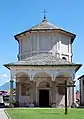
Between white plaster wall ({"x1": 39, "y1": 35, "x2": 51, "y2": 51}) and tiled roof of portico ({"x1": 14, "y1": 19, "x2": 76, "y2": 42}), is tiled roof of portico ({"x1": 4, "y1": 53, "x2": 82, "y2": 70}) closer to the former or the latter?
white plaster wall ({"x1": 39, "y1": 35, "x2": 51, "y2": 51})

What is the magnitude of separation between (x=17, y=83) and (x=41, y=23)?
11.0 metres

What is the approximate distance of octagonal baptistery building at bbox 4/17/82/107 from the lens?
42844 millimetres

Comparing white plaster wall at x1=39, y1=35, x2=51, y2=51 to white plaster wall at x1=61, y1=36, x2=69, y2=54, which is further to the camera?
white plaster wall at x1=61, y1=36, x2=69, y2=54

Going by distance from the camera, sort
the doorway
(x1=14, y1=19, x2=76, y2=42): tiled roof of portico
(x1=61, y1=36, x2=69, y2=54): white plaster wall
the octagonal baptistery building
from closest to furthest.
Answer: the octagonal baptistery building → the doorway → (x1=14, y1=19, x2=76, y2=42): tiled roof of portico → (x1=61, y1=36, x2=69, y2=54): white plaster wall

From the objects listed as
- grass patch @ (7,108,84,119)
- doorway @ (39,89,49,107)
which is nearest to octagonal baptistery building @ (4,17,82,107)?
doorway @ (39,89,49,107)

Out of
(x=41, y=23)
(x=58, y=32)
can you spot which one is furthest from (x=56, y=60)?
(x=41, y=23)

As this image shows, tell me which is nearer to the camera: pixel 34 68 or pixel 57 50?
pixel 34 68

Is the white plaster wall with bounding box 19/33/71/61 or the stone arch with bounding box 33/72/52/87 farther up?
the white plaster wall with bounding box 19/33/71/61

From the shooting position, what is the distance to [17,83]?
4559 cm

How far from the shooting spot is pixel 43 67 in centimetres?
4278

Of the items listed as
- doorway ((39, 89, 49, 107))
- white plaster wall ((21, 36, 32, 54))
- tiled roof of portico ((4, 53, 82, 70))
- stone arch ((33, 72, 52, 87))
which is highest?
white plaster wall ((21, 36, 32, 54))

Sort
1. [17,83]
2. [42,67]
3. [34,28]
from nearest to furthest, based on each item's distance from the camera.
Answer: [42,67]
[17,83]
[34,28]

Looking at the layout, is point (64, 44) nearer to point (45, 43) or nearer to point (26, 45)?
point (45, 43)

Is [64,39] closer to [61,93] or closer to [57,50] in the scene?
[57,50]
